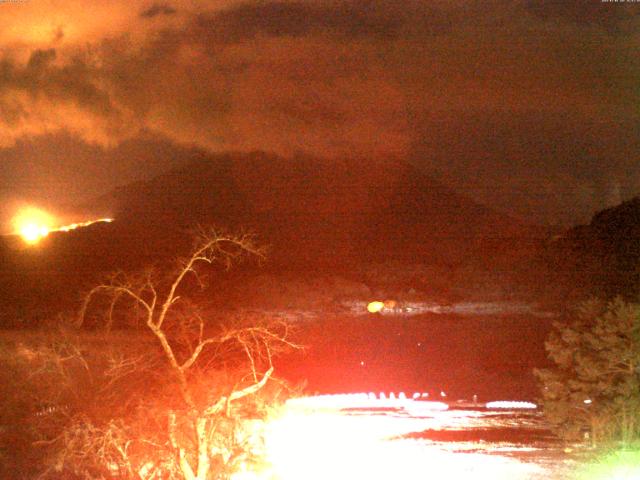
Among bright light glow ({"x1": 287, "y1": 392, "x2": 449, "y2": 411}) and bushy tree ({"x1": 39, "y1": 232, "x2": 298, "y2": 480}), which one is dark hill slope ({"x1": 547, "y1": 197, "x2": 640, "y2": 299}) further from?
bushy tree ({"x1": 39, "y1": 232, "x2": 298, "y2": 480})

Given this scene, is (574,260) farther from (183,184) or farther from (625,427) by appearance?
(183,184)

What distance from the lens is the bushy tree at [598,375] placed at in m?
15.6

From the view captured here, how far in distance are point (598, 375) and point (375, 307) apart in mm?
36574

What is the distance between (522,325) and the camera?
144 ft

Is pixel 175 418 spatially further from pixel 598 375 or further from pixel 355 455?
pixel 598 375

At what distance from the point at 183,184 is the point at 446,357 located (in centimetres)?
8380

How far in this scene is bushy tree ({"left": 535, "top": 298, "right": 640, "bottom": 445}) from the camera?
51.1 feet

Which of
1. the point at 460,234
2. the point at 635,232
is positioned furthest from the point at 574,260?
the point at 460,234

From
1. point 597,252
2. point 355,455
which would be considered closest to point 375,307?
point 597,252

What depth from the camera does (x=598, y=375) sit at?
16.0 meters

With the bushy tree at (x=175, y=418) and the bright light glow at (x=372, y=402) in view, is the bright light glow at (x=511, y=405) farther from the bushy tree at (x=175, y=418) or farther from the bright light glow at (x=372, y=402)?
the bushy tree at (x=175, y=418)

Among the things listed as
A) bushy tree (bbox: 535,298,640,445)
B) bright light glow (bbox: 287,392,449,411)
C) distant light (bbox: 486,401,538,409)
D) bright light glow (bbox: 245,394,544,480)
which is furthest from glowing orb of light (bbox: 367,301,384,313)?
bushy tree (bbox: 535,298,640,445)

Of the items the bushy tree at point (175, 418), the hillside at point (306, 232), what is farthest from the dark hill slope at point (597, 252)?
the bushy tree at point (175, 418)

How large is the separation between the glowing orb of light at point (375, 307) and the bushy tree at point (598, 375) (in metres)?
34.7
